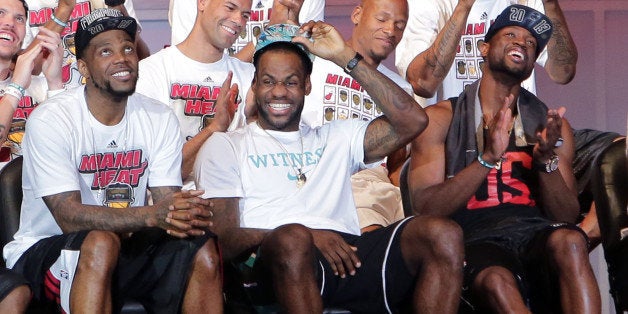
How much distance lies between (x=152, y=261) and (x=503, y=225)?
1290 mm

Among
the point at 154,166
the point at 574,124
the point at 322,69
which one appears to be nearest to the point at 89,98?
the point at 154,166

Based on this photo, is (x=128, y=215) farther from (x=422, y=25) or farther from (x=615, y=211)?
(x=422, y=25)

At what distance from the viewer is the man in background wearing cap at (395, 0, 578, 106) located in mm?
5480

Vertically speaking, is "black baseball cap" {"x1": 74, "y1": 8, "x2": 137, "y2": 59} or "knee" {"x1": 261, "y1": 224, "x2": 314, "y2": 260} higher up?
"black baseball cap" {"x1": 74, "y1": 8, "x2": 137, "y2": 59}

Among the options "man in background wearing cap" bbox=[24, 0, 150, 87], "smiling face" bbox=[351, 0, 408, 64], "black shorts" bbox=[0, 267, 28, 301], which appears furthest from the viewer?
"man in background wearing cap" bbox=[24, 0, 150, 87]

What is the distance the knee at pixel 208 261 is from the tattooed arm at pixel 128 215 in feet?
0.25

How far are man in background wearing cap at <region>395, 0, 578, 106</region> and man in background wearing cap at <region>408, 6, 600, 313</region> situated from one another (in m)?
0.38

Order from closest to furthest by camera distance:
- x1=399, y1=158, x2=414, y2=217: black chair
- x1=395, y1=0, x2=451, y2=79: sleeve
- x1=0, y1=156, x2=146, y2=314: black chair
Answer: x1=0, y1=156, x2=146, y2=314: black chair < x1=399, y1=158, x2=414, y2=217: black chair < x1=395, y1=0, x2=451, y2=79: sleeve

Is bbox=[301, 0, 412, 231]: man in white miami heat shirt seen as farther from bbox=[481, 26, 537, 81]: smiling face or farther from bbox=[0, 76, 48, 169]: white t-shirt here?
bbox=[0, 76, 48, 169]: white t-shirt

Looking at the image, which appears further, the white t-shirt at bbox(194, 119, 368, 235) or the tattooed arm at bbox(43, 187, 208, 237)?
the white t-shirt at bbox(194, 119, 368, 235)

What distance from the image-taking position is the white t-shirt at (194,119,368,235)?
14.9 feet

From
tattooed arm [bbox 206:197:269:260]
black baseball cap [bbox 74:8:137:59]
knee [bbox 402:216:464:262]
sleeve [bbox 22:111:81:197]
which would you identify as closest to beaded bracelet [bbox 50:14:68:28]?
black baseball cap [bbox 74:8:137:59]

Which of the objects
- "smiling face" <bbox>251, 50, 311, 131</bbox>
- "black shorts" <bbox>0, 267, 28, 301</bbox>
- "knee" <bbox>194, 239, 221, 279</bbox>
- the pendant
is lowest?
"black shorts" <bbox>0, 267, 28, 301</bbox>

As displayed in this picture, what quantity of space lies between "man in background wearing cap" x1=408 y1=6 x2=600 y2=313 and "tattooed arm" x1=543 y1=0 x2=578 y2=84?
60cm
